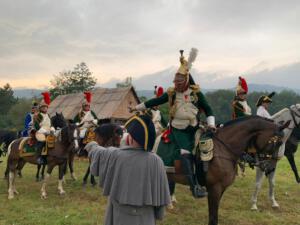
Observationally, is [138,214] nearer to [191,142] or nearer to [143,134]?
[143,134]

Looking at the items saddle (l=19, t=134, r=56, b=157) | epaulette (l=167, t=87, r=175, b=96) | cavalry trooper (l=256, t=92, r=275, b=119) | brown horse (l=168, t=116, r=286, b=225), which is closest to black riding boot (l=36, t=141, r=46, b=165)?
saddle (l=19, t=134, r=56, b=157)

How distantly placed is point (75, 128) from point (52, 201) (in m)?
2.28

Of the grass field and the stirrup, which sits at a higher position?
the stirrup

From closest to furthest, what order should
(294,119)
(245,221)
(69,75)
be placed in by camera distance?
(245,221), (294,119), (69,75)

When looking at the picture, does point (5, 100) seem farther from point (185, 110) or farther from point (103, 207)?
point (185, 110)

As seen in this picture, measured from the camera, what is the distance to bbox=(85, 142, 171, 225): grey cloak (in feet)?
11.8

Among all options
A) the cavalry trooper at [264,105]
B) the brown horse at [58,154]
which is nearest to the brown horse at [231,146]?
the cavalry trooper at [264,105]

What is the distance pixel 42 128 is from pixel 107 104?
16.2 metres

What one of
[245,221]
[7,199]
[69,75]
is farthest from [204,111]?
[69,75]

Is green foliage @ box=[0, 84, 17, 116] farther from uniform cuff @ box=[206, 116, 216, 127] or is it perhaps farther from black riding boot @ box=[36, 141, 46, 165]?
uniform cuff @ box=[206, 116, 216, 127]

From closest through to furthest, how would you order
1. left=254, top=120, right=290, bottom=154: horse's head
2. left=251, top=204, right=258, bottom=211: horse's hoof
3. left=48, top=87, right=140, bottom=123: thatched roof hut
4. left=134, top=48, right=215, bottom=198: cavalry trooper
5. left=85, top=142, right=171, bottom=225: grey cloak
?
1. left=85, top=142, right=171, bottom=225: grey cloak
2. left=134, top=48, right=215, bottom=198: cavalry trooper
3. left=254, top=120, right=290, bottom=154: horse's head
4. left=251, top=204, right=258, bottom=211: horse's hoof
5. left=48, top=87, right=140, bottom=123: thatched roof hut

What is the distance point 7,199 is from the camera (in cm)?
984

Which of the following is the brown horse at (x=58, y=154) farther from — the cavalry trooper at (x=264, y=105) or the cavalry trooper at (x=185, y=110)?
the cavalry trooper at (x=264, y=105)

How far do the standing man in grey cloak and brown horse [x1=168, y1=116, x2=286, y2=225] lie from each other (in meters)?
3.05
